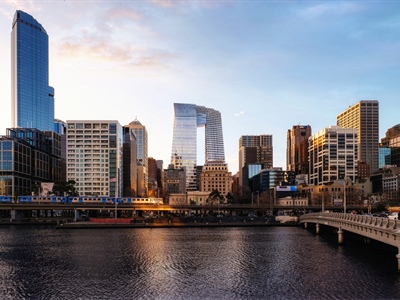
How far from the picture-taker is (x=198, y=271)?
65.1 metres

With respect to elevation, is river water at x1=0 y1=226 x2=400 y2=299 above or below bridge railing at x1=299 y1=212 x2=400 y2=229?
below

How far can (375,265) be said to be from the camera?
68062mm

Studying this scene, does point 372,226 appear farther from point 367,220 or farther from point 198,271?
point 198,271

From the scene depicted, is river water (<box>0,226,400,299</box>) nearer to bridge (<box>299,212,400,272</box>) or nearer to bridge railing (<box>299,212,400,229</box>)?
bridge (<box>299,212,400,272</box>)

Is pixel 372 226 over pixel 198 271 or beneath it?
over

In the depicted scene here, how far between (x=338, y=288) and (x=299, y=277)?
308 inches

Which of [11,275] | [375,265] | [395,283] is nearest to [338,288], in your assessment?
[395,283]

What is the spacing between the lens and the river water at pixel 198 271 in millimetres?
51531

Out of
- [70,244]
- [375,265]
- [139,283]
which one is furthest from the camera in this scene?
[70,244]

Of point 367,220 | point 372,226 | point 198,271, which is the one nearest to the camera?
point 198,271

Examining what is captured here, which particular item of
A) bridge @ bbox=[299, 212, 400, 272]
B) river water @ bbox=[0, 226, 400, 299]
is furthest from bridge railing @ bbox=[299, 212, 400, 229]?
river water @ bbox=[0, 226, 400, 299]

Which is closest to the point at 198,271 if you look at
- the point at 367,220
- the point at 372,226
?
the point at 372,226

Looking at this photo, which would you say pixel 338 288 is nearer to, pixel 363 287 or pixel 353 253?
pixel 363 287

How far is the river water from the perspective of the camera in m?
51.5
